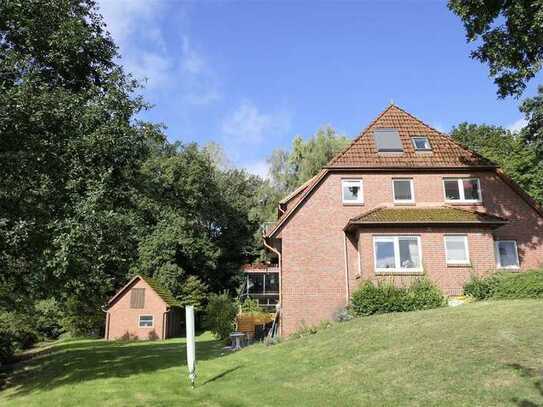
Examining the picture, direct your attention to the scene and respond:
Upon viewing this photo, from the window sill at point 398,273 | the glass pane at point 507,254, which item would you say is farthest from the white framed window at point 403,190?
the glass pane at point 507,254

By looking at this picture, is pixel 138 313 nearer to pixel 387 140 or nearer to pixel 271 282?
pixel 271 282

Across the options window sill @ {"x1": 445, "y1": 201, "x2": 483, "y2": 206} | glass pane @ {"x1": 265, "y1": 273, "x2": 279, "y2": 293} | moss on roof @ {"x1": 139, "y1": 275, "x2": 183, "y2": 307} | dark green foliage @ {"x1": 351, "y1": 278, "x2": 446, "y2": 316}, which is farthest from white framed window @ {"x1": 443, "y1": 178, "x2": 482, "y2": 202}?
glass pane @ {"x1": 265, "y1": 273, "x2": 279, "y2": 293}

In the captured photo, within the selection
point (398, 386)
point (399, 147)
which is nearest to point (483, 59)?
point (399, 147)

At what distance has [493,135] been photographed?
53.8 m

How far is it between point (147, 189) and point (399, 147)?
13121 mm

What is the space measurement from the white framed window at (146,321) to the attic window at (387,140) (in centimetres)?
2556

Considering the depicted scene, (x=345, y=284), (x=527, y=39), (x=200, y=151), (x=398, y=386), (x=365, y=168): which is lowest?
(x=398, y=386)

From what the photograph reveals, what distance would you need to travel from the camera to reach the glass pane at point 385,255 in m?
22.3

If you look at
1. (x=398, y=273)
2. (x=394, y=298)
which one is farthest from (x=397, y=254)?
(x=394, y=298)

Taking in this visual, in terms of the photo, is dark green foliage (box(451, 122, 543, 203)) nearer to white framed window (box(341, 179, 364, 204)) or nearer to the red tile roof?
the red tile roof

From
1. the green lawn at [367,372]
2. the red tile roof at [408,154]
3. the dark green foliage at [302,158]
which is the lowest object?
the green lawn at [367,372]

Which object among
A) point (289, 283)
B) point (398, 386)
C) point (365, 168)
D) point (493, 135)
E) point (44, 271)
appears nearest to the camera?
point (398, 386)

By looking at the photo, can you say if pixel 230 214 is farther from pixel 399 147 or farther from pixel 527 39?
pixel 527 39

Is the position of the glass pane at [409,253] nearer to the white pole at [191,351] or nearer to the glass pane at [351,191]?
the glass pane at [351,191]
